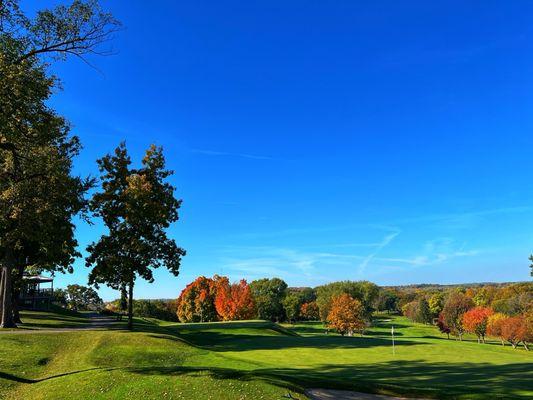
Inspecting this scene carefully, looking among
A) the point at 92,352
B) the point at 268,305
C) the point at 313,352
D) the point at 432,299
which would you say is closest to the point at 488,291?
the point at 432,299

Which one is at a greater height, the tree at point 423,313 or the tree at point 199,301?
the tree at point 199,301

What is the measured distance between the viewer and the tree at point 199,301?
10062 cm

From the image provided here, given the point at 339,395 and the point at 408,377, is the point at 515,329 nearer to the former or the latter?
the point at 408,377

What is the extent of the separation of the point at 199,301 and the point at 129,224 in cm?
6723

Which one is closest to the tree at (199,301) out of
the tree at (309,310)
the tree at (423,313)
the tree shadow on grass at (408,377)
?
the tree at (309,310)

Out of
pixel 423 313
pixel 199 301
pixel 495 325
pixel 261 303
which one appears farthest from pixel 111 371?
pixel 423 313

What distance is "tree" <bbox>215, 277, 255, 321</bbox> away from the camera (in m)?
89.0

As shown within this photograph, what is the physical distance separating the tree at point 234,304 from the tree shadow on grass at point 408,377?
63.9 metres

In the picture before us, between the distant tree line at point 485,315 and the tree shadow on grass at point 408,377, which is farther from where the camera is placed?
the distant tree line at point 485,315

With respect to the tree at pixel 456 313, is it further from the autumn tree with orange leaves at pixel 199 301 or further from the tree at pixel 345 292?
the autumn tree with orange leaves at pixel 199 301

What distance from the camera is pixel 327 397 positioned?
1747cm

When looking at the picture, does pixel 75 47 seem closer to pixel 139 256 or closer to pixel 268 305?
pixel 139 256

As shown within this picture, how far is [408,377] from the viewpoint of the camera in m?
22.5

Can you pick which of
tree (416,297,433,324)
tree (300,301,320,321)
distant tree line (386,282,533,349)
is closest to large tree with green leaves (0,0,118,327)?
distant tree line (386,282,533,349)
